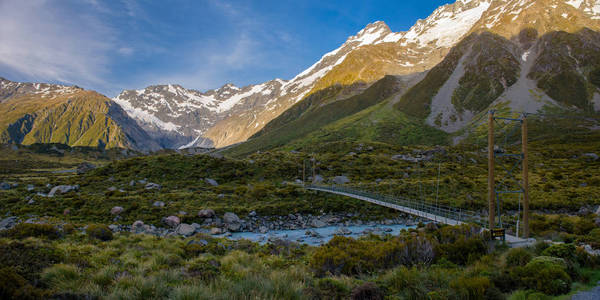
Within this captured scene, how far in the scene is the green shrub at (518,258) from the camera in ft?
36.3

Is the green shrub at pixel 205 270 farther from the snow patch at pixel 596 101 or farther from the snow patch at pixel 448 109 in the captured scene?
the snow patch at pixel 596 101

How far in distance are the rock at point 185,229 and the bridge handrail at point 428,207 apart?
736 inches

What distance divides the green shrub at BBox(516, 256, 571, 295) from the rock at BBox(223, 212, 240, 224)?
24822 mm

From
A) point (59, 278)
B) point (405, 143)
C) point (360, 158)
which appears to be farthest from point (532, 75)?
point (59, 278)

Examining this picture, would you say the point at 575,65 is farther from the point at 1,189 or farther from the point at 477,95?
the point at 1,189

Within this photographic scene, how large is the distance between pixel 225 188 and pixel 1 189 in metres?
27.4

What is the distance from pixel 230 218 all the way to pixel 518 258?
80.2 feet

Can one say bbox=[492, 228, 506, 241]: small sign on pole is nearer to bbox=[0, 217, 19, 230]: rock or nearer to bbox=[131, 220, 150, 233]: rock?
bbox=[131, 220, 150, 233]: rock

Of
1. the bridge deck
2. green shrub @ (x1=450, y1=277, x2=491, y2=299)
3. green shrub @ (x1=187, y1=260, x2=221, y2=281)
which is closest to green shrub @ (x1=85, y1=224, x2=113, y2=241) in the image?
green shrub @ (x1=187, y1=260, x2=221, y2=281)

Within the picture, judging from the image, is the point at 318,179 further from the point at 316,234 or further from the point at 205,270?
the point at 205,270

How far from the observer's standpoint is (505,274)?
9.55m

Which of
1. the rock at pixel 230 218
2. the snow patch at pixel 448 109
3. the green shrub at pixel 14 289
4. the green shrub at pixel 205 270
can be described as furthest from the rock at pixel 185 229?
the snow patch at pixel 448 109

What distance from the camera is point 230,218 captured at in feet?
99.3

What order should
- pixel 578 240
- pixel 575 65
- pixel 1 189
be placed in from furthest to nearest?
pixel 575 65 < pixel 1 189 < pixel 578 240
